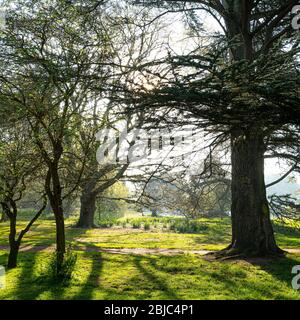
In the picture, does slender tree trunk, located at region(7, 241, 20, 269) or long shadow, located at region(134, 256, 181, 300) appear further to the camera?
slender tree trunk, located at region(7, 241, 20, 269)

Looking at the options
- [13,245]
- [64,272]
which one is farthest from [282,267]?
[13,245]

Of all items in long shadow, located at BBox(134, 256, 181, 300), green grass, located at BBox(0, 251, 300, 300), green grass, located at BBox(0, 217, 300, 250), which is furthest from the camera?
green grass, located at BBox(0, 217, 300, 250)

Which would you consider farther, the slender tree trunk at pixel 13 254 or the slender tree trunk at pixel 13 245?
the slender tree trunk at pixel 13 254

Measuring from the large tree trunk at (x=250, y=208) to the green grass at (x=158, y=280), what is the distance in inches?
37.4

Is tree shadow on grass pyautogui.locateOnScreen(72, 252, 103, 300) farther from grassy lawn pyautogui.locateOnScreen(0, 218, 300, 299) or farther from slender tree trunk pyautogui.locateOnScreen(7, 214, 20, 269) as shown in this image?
slender tree trunk pyautogui.locateOnScreen(7, 214, 20, 269)

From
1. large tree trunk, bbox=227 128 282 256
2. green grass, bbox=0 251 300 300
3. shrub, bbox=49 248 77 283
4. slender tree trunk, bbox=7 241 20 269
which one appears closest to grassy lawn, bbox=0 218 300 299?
green grass, bbox=0 251 300 300

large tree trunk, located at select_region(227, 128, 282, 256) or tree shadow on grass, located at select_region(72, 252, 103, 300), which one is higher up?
large tree trunk, located at select_region(227, 128, 282, 256)

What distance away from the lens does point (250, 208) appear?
13.2 metres

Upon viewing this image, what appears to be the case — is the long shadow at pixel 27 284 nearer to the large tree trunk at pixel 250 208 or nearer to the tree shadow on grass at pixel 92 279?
the tree shadow on grass at pixel 92 279

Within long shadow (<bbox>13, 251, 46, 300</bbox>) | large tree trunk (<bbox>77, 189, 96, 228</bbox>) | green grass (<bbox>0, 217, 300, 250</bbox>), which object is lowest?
long shadow (<bbox>13, 251, 46, 300</bbox>)

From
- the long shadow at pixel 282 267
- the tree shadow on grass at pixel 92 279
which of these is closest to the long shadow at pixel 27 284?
the tree shadow on grass at pixel 92 279

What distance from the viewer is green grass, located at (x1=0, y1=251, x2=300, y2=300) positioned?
8.61 meters

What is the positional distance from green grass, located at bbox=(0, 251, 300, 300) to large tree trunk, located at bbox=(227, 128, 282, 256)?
37.4 inches

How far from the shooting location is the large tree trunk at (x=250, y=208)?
43.0 feet
